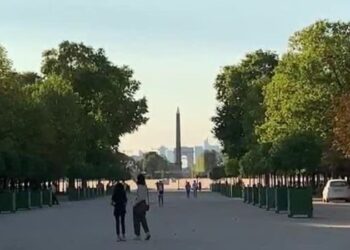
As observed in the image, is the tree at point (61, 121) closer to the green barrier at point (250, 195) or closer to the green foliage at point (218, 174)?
the green barrier at point (250, 195)

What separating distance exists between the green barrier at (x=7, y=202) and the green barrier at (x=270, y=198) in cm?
1392

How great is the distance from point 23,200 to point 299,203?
2218 cm

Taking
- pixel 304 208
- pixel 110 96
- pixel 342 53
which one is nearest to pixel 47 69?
pixel 110 96

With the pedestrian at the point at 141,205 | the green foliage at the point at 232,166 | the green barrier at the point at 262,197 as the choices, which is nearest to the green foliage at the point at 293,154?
the green barrier at the point at 262,197

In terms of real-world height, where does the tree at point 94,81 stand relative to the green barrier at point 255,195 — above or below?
above

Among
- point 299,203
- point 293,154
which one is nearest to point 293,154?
point 293,154

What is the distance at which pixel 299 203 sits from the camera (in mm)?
37656

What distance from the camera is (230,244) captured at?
23047 mm

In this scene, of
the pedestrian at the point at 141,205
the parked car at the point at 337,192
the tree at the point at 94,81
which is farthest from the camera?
the tree at the point at 94,81

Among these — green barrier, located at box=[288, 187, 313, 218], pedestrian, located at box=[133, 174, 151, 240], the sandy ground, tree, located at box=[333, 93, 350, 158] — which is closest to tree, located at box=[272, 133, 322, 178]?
tree, located at box=[333, 93, 350, 158]

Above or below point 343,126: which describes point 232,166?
below

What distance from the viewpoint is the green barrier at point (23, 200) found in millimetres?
53800

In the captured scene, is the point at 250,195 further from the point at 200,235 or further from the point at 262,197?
the point at 200,235

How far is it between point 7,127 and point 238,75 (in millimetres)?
51128
